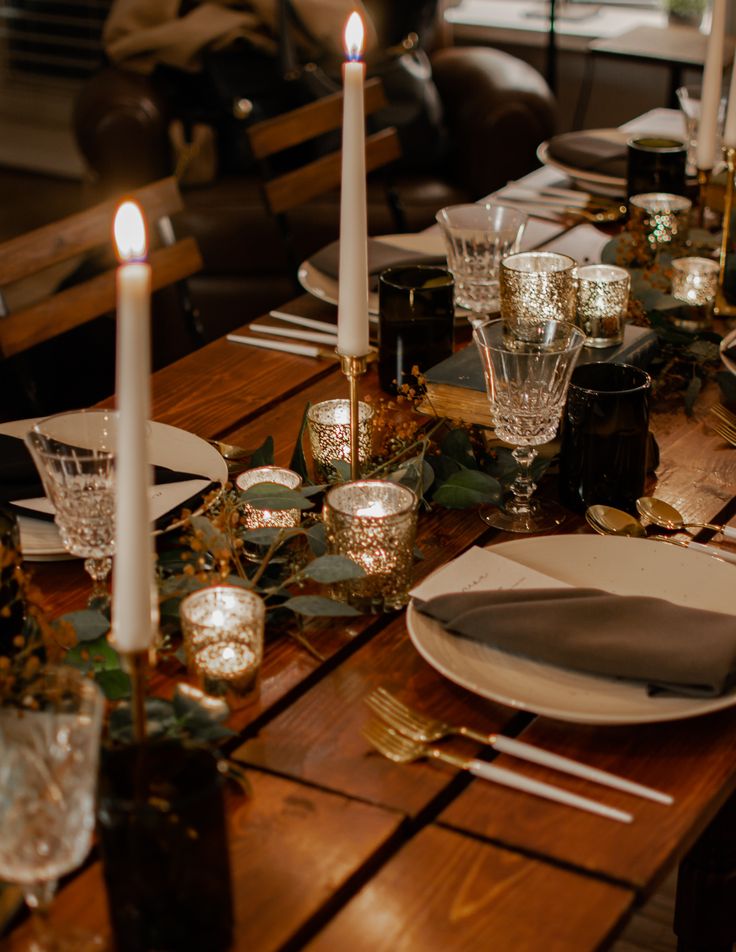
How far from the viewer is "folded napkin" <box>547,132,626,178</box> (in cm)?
217

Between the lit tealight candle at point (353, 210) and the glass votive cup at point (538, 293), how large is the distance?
41cm

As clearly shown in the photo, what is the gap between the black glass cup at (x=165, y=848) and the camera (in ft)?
2.21

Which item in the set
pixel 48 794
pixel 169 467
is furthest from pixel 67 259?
pixel 48 794

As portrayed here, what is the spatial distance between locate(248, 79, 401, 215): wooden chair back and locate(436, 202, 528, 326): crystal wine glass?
0.73 meters

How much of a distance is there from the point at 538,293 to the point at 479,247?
0.70 ft

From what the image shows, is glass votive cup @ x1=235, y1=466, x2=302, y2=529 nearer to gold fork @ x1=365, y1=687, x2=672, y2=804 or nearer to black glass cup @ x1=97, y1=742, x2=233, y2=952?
gold fork @ x1=365, y1=687, x2=672, y2=804

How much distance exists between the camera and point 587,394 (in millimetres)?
1176

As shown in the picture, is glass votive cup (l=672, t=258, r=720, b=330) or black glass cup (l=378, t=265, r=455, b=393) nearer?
black glass cup (l=378, t=265, r=455, b=393)

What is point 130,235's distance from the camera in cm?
67

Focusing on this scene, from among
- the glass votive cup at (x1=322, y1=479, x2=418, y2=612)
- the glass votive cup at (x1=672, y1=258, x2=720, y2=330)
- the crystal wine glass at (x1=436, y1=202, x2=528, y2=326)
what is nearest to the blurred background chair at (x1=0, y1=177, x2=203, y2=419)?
the crystal wine glass at (x1=436, y1=202, x2=528, y2=326)

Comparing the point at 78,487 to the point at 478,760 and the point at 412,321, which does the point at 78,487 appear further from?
the point at 412,321

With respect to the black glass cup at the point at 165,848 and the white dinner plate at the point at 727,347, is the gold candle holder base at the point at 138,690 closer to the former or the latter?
the black glass cup at the point at 165,848

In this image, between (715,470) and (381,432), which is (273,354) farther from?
(715,470)

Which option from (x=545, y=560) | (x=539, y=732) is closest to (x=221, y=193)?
(x=545, y=560)
